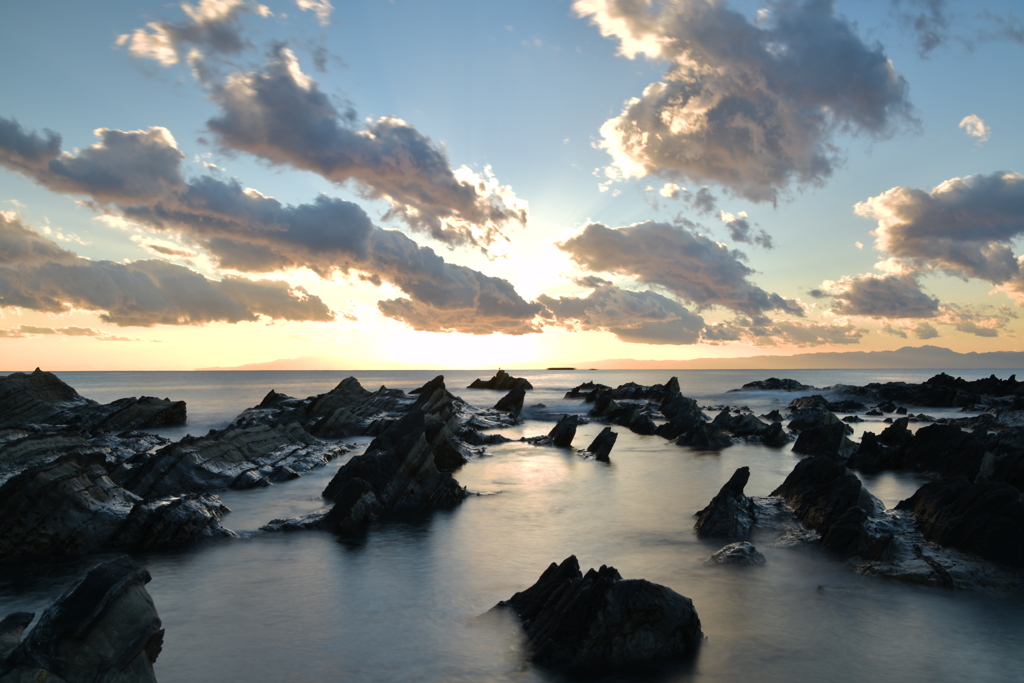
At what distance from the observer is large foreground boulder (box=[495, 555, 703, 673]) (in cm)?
932

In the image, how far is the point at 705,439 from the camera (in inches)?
1522

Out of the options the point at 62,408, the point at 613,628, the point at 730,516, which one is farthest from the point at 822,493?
the point at 62,408

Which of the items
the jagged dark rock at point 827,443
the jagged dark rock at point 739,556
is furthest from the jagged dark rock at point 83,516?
the jagged dark rock at point 827,443

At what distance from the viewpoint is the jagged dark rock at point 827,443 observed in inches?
1272

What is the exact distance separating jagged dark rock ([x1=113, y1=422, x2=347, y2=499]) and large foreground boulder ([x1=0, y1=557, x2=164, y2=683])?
47.8ft

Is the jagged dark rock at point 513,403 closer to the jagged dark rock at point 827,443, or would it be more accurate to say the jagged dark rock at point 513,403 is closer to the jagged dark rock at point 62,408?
the jagged dark rock at point 827,443

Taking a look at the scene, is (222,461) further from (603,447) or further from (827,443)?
(827,443)

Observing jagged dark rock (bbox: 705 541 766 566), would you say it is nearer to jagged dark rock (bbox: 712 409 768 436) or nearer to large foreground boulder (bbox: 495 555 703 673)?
large foreground boulder (bbox: 495 555 703 673)

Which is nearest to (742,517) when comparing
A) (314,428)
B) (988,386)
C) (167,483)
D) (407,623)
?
(407,623)

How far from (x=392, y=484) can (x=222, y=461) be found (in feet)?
30.5

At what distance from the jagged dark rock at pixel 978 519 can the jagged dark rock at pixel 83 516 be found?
67.4 ft

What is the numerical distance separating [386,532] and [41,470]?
9950mm

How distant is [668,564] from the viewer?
1485cm

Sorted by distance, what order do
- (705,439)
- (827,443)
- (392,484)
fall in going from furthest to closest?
(705,439)
(827,443)
(392,484)
